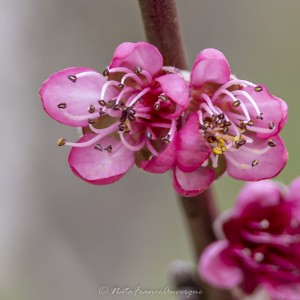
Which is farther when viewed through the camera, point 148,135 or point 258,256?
point 258,256

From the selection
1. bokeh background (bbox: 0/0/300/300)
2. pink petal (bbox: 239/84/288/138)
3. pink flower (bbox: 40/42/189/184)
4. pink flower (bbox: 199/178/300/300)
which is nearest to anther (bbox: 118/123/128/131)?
pink flower (bbox: 40/42/189/184)

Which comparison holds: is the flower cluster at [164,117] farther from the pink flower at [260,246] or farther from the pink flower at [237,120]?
the pink flower at [260,246]

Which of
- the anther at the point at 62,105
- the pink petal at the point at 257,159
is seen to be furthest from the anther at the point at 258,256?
the anther at the point at 62,105

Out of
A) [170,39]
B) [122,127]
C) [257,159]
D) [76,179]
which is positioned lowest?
[76,179]

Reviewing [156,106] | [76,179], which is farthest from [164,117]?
[76,179]

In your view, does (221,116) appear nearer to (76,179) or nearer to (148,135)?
A: (148,135)

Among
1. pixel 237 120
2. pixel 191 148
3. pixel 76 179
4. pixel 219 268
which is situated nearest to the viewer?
pixel 191 148
